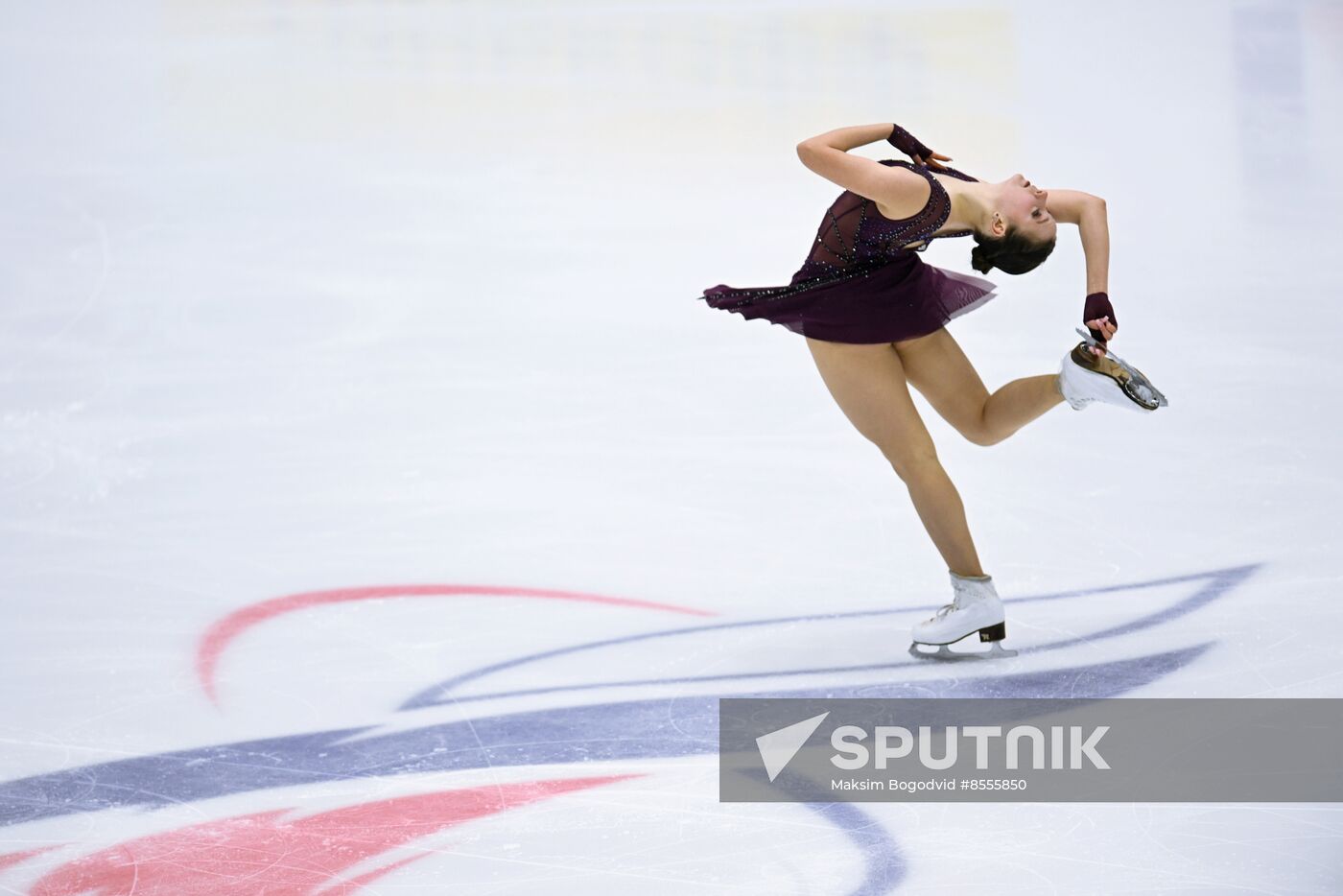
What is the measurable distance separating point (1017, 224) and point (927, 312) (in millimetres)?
285

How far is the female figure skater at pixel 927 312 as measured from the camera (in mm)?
3268

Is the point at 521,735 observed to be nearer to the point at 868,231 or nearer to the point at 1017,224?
the point at 868,231

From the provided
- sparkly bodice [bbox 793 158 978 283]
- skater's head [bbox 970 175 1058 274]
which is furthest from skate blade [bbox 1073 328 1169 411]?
sparkly bodice [bbox 793 158 978 283]

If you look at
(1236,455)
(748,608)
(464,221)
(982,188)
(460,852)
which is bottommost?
(460,852)

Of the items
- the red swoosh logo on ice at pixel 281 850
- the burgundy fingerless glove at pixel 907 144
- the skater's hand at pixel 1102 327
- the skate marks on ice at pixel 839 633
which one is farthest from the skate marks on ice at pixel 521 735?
the burgundy fingerless glove at pixel 907 144

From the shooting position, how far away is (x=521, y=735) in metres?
3.06

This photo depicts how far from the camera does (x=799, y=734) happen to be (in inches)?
118

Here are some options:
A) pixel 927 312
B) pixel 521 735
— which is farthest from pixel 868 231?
pixel 521 735

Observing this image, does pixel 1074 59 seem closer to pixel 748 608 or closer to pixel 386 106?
pixel 386 106

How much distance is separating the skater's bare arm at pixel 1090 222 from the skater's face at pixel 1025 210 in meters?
0.05

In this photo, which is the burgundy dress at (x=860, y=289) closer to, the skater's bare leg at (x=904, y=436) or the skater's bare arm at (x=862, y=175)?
the skater's bare leg at (x=904, y=436)

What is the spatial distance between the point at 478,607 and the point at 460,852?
1193 mm

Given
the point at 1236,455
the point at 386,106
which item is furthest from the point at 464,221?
the point at 1236,455

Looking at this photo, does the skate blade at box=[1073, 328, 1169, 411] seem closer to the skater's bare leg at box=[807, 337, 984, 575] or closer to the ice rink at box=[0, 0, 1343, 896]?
the skater's bare leg at box=[807, 337, 984, 575]
